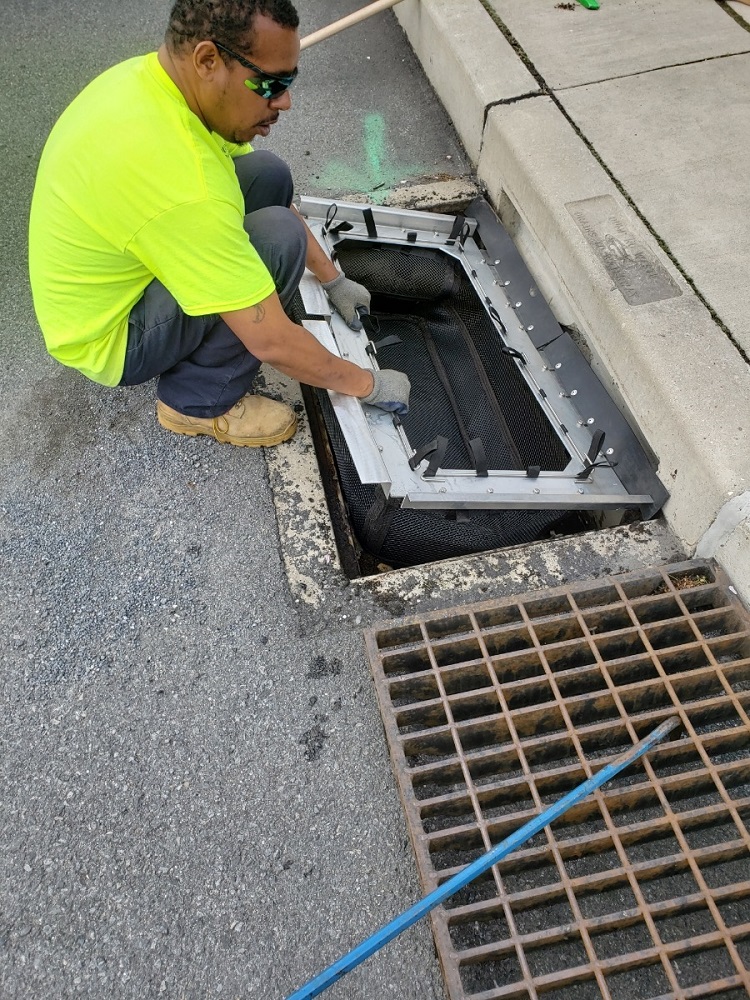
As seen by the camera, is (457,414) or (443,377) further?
(443,377)

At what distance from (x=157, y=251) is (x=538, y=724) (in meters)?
1.51

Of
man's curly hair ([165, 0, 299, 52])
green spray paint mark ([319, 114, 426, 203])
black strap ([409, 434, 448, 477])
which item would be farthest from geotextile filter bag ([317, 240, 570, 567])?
man's curly hair ([165, 0, 299, 52])

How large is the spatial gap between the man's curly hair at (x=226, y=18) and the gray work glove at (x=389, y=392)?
984 mm

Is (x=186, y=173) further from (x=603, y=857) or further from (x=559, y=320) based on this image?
(x=603, y=857)

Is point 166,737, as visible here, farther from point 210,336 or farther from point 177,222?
point 177,222

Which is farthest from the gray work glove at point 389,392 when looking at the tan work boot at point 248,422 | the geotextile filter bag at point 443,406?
the tan work boot at point 248,422

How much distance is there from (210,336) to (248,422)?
306 mm

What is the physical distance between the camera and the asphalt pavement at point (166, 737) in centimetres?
153

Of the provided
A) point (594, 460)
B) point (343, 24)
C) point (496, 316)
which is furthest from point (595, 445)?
point (343, 24)

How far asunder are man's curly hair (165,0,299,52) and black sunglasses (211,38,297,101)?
0.7 inches

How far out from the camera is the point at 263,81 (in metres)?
1.62

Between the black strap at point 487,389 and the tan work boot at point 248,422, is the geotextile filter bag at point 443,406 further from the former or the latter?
the tan work boot at point 248,422

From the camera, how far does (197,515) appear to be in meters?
2.21

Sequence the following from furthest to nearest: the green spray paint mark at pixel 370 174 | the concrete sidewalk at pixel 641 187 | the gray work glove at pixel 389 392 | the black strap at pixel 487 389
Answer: the green spray paint mark at pixel 370 174, the black strap at pixel 487 389, the gray work glove at pixel 389 392, the concrete sidewalk at pixel 641 187
